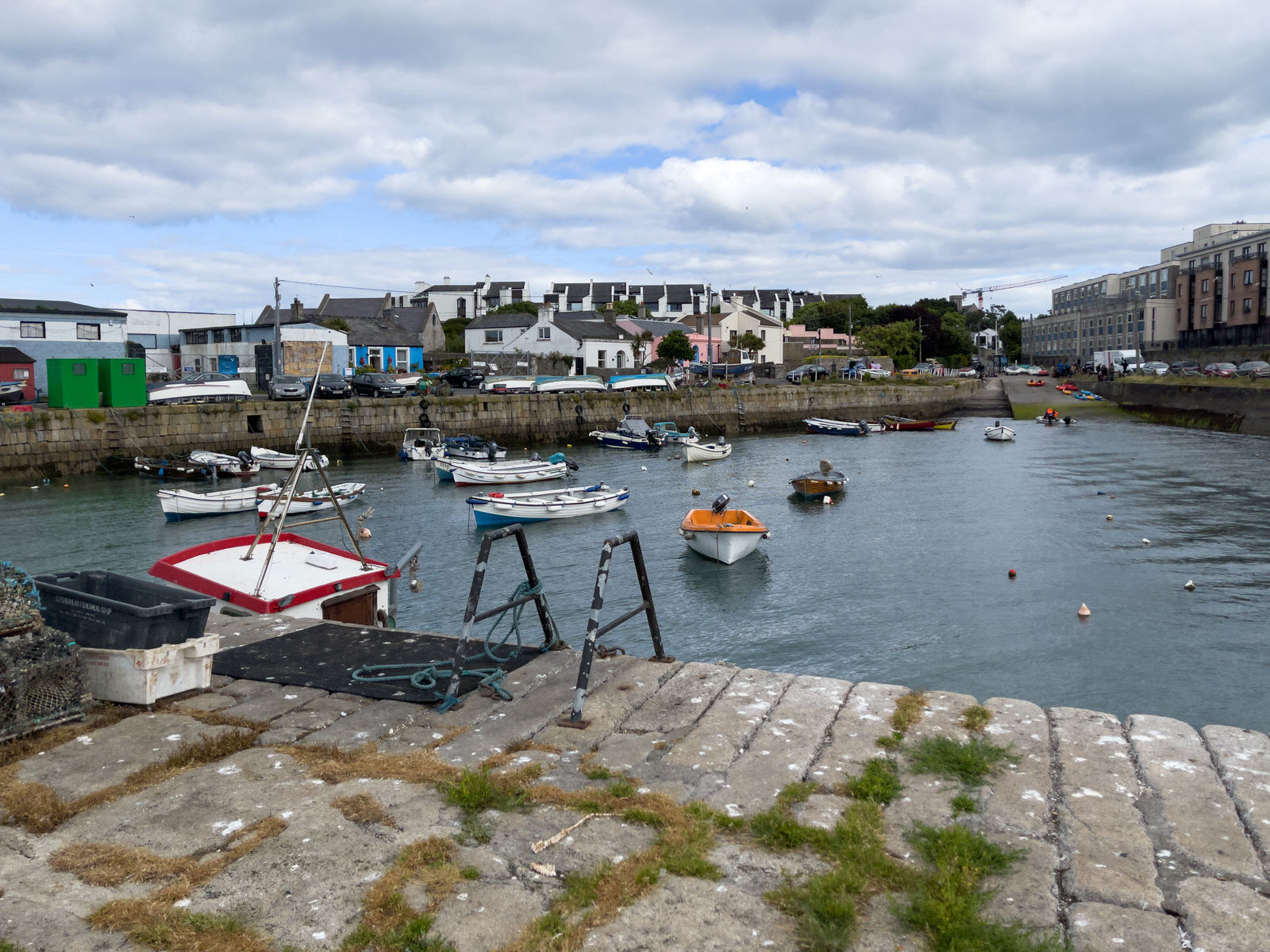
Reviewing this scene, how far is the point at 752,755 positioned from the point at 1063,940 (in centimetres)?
237

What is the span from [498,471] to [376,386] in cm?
2036

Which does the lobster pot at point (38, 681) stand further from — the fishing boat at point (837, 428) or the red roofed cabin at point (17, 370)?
the fishing boat at point (837, 428)

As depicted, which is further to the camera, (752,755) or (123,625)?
(123,625)

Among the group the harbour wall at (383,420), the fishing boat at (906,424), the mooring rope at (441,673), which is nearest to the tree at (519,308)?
the harbour wall at (383,420)

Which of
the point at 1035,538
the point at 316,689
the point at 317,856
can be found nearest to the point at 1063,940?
the point at 317,856

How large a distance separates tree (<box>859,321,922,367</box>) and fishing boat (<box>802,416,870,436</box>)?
158ft

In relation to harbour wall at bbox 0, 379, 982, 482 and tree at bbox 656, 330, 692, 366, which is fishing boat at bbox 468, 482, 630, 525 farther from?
tree at bbox 656, 330, 692, 366

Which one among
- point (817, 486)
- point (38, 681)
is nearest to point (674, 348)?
point (817, 486)

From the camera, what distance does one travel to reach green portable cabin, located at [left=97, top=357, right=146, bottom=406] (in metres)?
45.5

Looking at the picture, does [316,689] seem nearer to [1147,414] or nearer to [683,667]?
[683,667]

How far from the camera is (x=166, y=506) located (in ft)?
102

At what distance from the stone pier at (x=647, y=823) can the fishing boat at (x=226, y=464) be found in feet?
120

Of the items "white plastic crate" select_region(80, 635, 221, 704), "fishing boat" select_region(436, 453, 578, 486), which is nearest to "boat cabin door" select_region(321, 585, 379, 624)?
"white plastic crate" select_region(80, 635, 221, 704)

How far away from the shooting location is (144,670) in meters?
7.07
